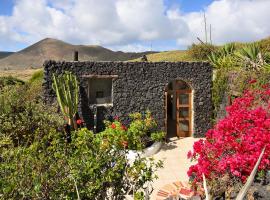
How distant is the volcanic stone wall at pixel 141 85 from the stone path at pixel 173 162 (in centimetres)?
99

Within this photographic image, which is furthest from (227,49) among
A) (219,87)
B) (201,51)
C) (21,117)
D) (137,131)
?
(21,117)

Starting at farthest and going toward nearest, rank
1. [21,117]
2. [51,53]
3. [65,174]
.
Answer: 1. [51,53]
2. [21,117]
3. [65,174]

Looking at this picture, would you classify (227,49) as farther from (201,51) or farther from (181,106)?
(201,51)

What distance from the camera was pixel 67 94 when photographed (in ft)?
40.3

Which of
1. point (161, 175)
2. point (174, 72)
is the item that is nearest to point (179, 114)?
point (174, 72)

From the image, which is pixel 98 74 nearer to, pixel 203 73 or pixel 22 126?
pixel 22 126

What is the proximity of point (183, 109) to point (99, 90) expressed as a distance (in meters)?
4.19

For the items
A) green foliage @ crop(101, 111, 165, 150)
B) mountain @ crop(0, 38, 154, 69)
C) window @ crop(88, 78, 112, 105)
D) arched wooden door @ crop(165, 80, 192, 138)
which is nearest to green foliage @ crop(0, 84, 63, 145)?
window @ crop(88, 78, 112, 105)

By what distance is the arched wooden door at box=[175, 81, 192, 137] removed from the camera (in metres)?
14.3

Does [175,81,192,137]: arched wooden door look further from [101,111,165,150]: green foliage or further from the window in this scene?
the window

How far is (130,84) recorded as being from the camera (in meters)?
13.3

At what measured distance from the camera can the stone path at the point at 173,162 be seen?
9602 millimetres

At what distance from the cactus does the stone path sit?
3.80 meters

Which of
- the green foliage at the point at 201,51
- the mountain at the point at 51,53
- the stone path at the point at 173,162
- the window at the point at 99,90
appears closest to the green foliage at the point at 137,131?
the stone path at the point at 173,162
